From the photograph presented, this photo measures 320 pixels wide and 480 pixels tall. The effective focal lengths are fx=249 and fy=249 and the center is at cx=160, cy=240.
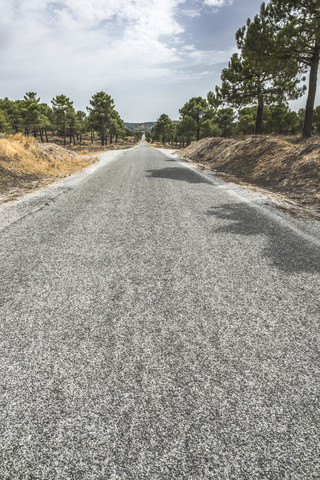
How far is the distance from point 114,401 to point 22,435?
0.49 metres

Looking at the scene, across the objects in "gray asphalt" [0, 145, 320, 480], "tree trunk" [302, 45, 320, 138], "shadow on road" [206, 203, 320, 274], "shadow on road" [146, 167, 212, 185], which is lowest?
"gray asphalt" [0, 145, 320, 480]

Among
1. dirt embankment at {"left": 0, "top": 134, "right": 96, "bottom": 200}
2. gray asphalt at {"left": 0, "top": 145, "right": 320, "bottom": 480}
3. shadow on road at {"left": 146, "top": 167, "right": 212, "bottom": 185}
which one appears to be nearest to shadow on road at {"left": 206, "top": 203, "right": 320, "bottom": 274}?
gray asphalt at {"left": 0, "top": 145, "right": 320, "bottom": 480}

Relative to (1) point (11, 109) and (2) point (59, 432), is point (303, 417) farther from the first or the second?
(1) point (11, 109)

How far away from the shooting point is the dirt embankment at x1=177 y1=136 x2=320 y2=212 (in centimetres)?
745

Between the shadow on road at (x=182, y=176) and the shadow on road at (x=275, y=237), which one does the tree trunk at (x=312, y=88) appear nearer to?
the shadow on road at (x=182, y=176)

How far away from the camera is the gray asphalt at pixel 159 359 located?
1.24m

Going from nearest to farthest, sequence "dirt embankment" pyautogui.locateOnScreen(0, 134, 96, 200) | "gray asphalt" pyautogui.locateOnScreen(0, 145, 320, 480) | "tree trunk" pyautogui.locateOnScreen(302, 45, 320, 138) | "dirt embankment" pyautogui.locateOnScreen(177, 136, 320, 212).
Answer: "gray asphalt" pyautogui.locateOnScreen(0, 145, 320, 480)
"dirt embankment" pyautogui.locateOnScreen(177, 136, 320, 212)
"dirt embankment" pyautogui.locateOnScreen(0, 134, 96, 200)
"tree trunk" pyautogui.locateOnScreen(302, 45, 320, 138)

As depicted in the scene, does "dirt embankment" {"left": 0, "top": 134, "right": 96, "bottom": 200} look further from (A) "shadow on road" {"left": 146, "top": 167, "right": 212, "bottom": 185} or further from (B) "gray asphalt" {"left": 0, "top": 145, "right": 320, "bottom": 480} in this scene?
(B) "gray asphalt" {"left": 0, "top": 145, "right": 320, "bottom": 480}

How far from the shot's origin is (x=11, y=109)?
47.8 metres

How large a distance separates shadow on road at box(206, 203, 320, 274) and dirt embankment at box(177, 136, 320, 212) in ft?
7.01

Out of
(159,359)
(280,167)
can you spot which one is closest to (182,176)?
(280,167)

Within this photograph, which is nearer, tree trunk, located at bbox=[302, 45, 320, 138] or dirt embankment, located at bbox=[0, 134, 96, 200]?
dirt embankment, located at bbox=[0, 134, 96, 200]

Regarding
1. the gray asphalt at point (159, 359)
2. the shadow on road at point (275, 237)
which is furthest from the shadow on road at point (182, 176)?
the gray asphalt at point (159, 359)

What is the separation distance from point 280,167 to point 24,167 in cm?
1020
